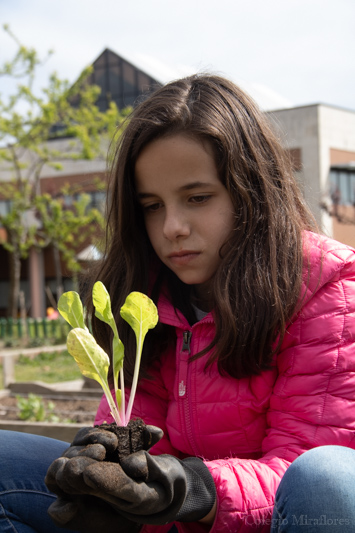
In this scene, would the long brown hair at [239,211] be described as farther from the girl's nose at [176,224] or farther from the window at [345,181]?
the window at [345,181]

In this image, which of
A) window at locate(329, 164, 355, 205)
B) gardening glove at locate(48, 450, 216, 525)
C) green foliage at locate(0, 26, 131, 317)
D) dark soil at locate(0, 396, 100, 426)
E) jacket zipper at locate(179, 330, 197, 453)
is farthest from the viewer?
window at locate(329, 164, 355, 205)

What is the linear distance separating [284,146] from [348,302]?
587 millimetres

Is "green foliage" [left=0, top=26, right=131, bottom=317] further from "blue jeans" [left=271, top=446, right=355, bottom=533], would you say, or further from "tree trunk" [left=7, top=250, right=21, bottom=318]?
"blue jeans" [left=271, top=446, right=355, bottom=533]

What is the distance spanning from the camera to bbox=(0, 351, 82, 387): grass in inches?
274

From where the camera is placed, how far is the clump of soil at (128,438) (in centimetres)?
116

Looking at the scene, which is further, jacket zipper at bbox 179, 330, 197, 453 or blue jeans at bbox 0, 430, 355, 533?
Answer: jacket zipper at bbox 179, 330, 197, 453

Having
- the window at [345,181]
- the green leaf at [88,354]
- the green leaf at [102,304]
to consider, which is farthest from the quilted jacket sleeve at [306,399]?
the window at [345,181]

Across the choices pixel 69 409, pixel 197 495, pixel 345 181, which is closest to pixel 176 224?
pixel 197 495

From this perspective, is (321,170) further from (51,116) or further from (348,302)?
(348,302)

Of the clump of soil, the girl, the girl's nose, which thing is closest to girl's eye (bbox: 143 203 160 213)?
the girl

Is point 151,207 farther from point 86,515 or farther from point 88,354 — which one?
point 86,515

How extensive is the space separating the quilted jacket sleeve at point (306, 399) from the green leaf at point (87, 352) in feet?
1.16

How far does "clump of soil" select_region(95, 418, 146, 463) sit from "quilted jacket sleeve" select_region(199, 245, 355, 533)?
21cm

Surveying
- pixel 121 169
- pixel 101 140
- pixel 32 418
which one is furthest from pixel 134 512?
pixel 101 140
